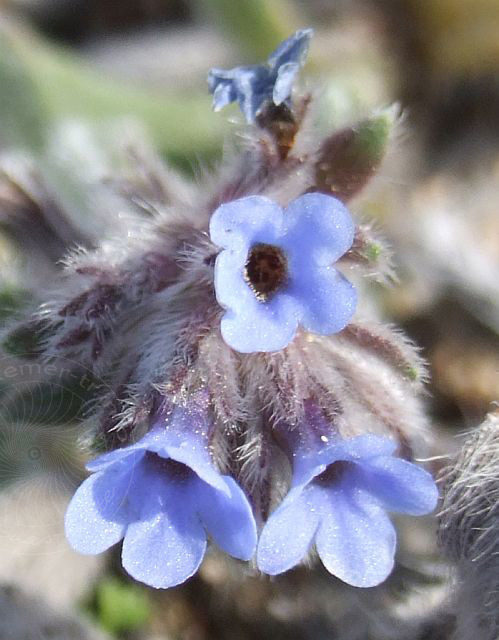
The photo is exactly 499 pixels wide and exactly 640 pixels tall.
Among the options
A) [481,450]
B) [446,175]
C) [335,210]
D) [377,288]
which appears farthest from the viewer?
[446,175]

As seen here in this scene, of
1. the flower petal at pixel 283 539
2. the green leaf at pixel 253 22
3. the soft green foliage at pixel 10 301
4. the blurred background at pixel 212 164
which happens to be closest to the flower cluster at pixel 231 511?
the flower petal at pixel 283 539

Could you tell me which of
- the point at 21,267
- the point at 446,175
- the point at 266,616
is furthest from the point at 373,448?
the point at 446,175

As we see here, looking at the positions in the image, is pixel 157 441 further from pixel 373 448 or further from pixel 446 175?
pixel 446 175

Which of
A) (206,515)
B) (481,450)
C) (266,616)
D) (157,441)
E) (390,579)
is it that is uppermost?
(157,441)

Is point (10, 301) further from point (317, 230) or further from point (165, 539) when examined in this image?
point (317, 230)

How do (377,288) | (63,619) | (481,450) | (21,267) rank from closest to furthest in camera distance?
(481,450) < (21,267) < (63,619) < (377,288)

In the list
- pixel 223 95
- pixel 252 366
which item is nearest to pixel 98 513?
pixel 252 366

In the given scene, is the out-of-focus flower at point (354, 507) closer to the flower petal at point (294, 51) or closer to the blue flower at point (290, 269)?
the blue flower at point (290, 269)
